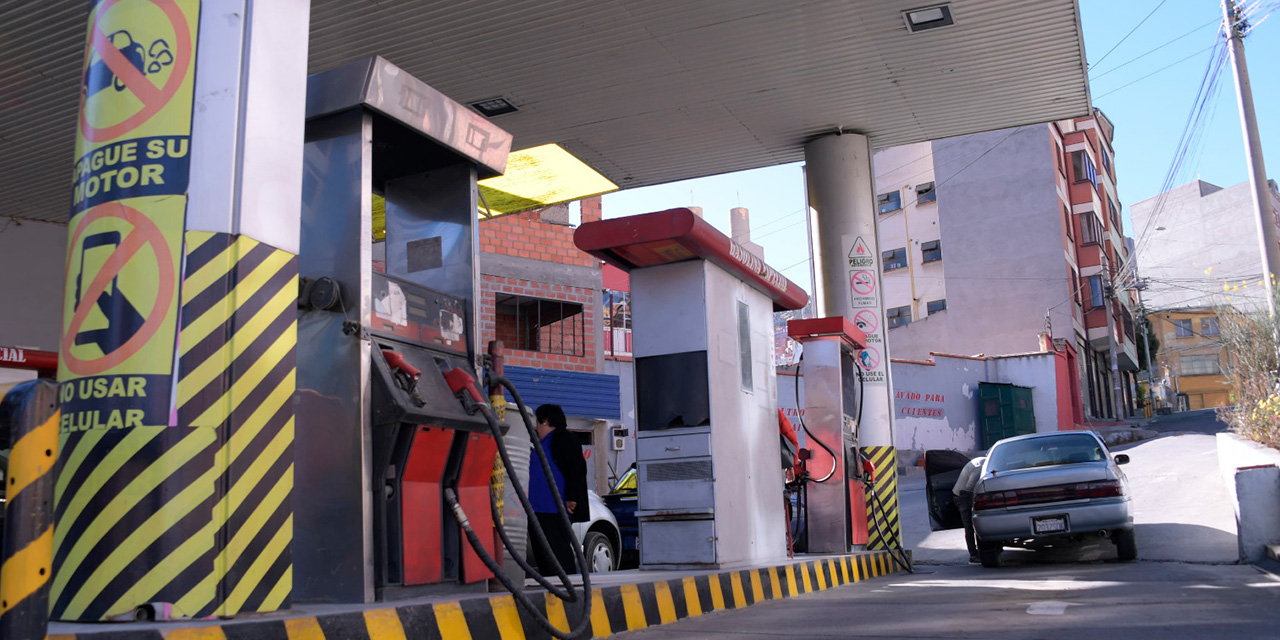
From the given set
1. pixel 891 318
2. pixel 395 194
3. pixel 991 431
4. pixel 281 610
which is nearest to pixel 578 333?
pixel 991 431

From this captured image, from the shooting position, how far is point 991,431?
3472 cm

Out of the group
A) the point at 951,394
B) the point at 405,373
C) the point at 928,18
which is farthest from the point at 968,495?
the point at 951,394

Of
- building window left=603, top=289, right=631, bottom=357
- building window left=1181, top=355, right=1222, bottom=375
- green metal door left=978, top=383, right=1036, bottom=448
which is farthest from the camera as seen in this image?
building window left=1181, top=355, right=1222, bottom=375

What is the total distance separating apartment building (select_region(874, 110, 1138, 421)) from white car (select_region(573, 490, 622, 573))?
96.5ft

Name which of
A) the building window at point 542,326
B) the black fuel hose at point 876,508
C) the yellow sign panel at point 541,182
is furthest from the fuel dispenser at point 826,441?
the building window at point 542,326

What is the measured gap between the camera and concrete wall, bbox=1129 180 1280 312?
64.5m

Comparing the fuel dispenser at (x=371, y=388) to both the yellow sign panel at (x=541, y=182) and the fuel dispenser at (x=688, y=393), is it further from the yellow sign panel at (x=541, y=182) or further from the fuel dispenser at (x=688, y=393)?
the yellow sign panel at (x=541, y=182)

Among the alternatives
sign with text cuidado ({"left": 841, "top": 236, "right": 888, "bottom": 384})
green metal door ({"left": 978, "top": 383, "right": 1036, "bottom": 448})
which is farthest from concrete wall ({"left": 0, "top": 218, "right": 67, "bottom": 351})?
green metal door ({"left": 978, "top": 383, "right": 1036, "bottom": 448})

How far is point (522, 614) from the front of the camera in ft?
16.7

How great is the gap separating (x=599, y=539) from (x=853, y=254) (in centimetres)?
465

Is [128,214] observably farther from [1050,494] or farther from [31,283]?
[31,283]

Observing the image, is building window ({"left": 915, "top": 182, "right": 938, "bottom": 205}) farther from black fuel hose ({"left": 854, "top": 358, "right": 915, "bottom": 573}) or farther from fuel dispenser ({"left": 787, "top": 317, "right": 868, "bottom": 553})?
fuel dispenser ({"left": 787, "top": 317, "right": 868, "bottom": 553})

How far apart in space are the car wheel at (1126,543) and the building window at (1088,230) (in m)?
34.4

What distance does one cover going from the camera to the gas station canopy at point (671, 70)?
9.73 m
